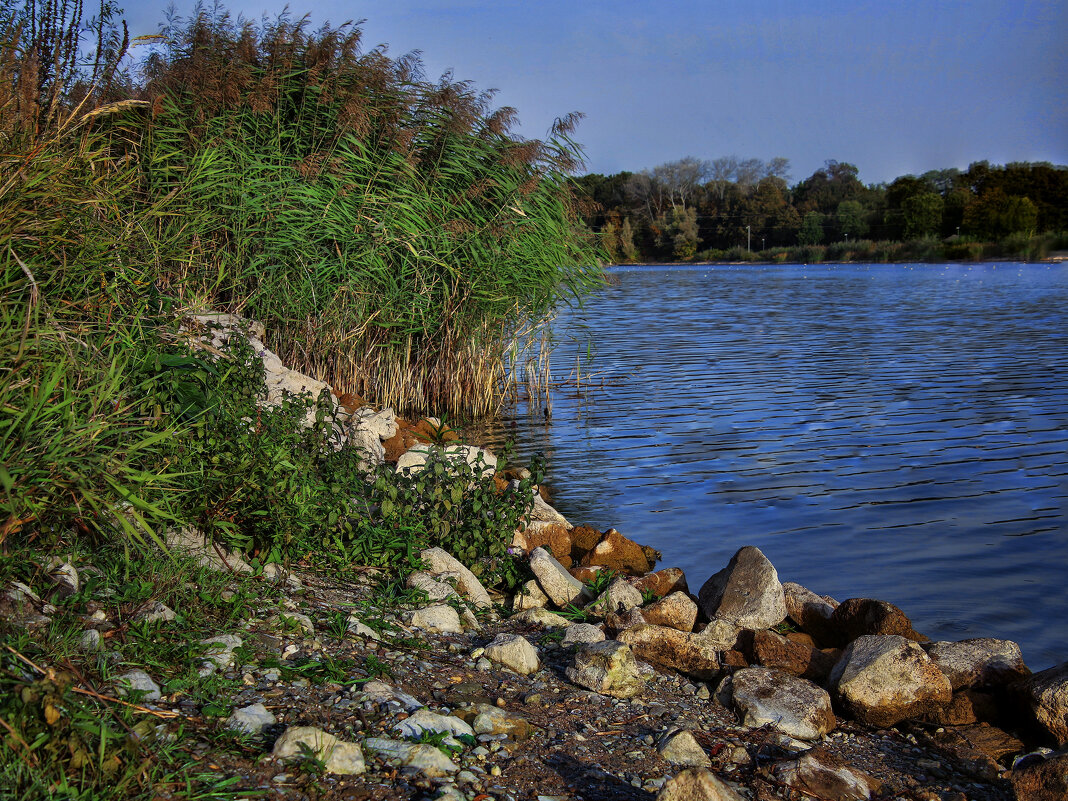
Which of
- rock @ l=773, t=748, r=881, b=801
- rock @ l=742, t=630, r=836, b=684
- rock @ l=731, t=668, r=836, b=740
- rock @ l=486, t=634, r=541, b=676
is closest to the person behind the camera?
rock @ l=773, t=748, r=881, b=801

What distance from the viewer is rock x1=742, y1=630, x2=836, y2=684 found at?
14.5 feet

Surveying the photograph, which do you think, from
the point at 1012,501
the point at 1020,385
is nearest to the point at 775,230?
the point at 1020,385

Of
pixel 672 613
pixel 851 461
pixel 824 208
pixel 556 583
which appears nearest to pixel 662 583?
pixel 672 613

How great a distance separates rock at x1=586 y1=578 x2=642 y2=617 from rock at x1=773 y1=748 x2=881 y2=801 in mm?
1791

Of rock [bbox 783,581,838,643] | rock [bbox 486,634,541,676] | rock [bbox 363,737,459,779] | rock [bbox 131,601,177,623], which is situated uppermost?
rock [bbox 131,601,177,623]

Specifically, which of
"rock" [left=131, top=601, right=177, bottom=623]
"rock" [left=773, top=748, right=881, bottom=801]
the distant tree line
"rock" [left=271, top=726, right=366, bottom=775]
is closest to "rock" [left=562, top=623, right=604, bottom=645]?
"rock" [left=773, top=748, right=881, bottom=801]

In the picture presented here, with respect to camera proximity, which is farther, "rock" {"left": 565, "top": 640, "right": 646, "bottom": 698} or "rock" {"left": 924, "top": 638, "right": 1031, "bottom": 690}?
"rock" {"left": 924, "top": 638, "right": 1031, "bottom": 690}

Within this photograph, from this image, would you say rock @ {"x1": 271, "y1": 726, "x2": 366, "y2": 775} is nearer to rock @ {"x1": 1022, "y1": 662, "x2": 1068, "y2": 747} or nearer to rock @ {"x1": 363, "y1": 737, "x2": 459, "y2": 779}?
rock @ {"x1": 363, "y1": 737, "x2": 459, "y2": 779}

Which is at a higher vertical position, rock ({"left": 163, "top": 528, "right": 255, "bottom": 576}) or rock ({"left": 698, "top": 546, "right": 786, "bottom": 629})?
rock ({"left": 163, "top": 528, "right": 255, "bottom": 576})

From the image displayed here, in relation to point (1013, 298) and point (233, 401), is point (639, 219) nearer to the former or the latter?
point (1013, 298)

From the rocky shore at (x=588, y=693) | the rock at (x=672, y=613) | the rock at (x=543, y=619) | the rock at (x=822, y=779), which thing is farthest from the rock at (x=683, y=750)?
the rock at (x=672, y=613)

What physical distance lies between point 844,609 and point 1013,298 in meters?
29.3

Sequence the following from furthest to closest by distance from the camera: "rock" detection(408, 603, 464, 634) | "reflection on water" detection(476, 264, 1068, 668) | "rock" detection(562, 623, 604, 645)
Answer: "reflection on water" detection(476, 264, 1068, 668), "rock" detection(562, 623, 604, 645), "rock" detection(408, 603, 464, 634)

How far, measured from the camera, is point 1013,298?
29688mm
